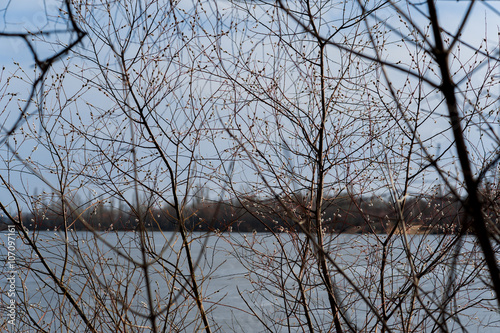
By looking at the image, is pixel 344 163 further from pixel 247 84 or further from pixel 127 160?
pixel 127 160

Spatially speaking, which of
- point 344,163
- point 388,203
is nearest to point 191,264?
point 344,163

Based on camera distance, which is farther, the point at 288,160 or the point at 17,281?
the point at 17,281

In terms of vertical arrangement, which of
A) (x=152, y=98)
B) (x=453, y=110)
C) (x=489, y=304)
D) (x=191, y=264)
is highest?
(x=152, y=98)

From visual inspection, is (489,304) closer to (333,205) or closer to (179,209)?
(333,205)

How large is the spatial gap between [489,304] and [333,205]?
3.60 feet

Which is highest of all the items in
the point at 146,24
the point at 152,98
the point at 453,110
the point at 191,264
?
the point at 146,24

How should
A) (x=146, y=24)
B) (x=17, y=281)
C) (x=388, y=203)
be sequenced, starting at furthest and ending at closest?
(x=17, y=281) < (x=388, y=203) < (x=146, y=24)

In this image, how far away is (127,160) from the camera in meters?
2.41

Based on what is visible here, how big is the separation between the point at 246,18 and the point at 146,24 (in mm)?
536

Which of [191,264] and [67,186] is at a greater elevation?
[67,186]

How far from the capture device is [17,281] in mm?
3176

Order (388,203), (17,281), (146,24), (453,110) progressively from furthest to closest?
(17,281), (388,203), (146,24), (453,110)

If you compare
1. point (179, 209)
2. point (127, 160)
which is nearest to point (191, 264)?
point (179, 209)

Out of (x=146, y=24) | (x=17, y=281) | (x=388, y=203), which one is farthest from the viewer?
(x=17, y=281)
